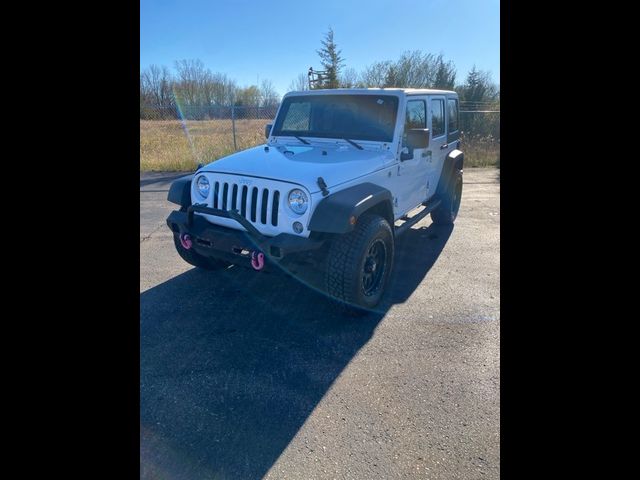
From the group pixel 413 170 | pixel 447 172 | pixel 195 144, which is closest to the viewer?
pixel 413 170

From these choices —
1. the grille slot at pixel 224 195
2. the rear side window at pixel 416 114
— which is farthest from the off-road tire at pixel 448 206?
the grille slot at pixel 224 195

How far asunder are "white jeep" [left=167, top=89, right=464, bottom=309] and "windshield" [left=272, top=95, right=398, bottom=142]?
11 millimetres

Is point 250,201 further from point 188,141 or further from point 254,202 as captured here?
point 188,141

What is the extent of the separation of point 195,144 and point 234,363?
455 inches

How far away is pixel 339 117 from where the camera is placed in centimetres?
461

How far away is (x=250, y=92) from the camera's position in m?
18.9

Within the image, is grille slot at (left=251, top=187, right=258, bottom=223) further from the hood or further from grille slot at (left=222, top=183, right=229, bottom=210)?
grille slot at (left=222, top=183, right=229, bottom=210)

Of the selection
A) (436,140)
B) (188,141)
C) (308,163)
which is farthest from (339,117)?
(188,141)

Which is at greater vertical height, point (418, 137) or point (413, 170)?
point (418, 137)

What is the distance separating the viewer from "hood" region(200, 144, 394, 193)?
11.2 ft

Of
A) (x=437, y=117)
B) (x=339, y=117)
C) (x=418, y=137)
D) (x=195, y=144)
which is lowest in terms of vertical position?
(x=418, y=137)

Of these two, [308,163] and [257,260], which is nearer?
[257,260]
